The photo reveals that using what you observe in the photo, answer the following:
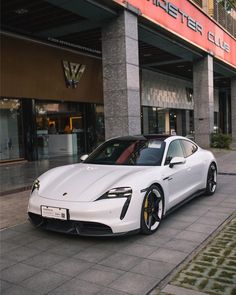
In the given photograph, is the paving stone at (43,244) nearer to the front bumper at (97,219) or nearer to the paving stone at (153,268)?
the front bumper at (97,219)

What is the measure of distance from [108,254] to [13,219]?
7.52ft

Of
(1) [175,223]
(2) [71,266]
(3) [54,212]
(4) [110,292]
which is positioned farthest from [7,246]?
(1) [175,223]

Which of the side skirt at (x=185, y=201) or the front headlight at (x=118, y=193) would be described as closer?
the front headlight at (x=118, y=193)

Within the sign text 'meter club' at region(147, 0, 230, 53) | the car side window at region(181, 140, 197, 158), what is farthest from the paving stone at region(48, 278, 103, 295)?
the sign text 'meter club' at region(147, 0, 230, 53)

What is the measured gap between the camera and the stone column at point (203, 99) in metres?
18.6

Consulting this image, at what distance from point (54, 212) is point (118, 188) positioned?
2.88 ft

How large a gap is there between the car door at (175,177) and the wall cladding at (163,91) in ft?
52.7

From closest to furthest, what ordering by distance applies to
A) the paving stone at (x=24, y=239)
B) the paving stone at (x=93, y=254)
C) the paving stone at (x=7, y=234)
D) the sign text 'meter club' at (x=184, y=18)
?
the paving stone at (x=93, y=254)
the paving stone at (x=24, y=239)
the paving stone at (x=7, y=234)
the sign text 'meter club' at (x=184, y=18)

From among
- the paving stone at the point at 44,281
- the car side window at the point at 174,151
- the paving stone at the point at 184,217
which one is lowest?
the paving stone at the point at 44,281

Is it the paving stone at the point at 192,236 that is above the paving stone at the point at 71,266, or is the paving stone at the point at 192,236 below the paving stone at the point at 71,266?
below

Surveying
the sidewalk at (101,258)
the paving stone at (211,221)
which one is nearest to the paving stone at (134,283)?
the sidewalk at (101,258)

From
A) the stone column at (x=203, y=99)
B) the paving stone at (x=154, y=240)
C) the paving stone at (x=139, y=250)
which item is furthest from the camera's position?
the stone column at (x=203, y=99)

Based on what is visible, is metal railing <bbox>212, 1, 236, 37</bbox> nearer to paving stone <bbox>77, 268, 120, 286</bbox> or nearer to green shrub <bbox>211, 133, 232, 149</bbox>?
green shrub <bbox>211, 133, 232, 149</bbox>

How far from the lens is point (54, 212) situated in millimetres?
4684
